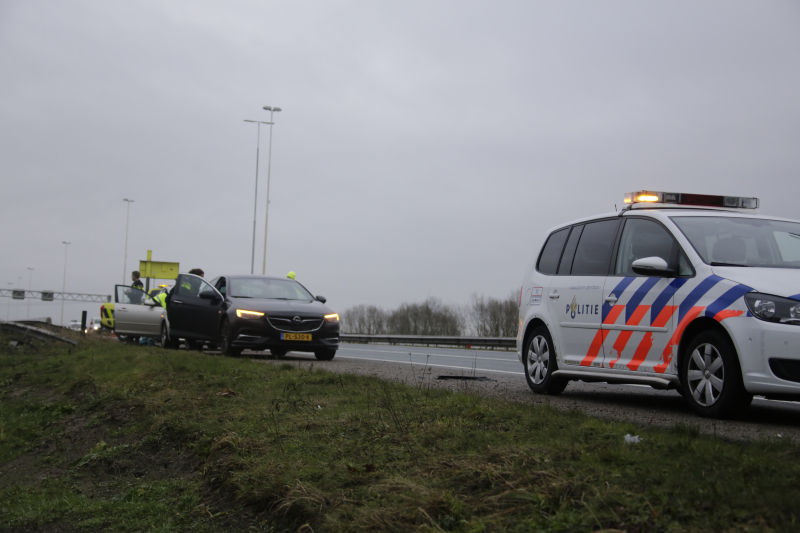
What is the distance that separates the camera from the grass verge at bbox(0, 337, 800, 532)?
3.23 meters

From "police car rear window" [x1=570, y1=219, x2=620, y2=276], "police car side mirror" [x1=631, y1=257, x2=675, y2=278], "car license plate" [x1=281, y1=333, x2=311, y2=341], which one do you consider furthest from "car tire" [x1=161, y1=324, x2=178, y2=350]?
"police car side mirror" [x1=631, y1=257, x2=675, y2=278]

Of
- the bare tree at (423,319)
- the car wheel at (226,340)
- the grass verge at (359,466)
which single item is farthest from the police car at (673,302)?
the bare tree at (423,319)

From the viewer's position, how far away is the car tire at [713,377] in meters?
5.84

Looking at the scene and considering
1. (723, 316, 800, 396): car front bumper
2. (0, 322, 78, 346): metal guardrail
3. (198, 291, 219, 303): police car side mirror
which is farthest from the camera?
→ (0, 322, 78, 346): metal guardrail

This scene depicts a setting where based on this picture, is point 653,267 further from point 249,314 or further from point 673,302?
point 249,314

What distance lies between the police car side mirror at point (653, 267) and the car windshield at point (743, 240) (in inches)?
11.8

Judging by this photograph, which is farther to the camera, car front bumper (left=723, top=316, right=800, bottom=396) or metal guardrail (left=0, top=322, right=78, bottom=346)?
metal guardrail (left=0, top=322, right=78, bottom=346)

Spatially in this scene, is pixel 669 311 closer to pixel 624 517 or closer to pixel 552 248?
pixel 552 248

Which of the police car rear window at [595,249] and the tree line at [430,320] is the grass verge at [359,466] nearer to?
the police car rear window at [595,249]

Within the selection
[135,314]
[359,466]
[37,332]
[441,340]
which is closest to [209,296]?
[135,314]

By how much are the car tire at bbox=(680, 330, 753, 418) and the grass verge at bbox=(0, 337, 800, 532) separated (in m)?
1.35

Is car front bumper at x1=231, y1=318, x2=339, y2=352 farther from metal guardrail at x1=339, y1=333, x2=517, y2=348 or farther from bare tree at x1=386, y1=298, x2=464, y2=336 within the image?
bare tree at x1=386, y1=298, x2=464, y2=336

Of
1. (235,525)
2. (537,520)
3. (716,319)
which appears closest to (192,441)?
(235,525)

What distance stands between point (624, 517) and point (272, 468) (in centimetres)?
243
